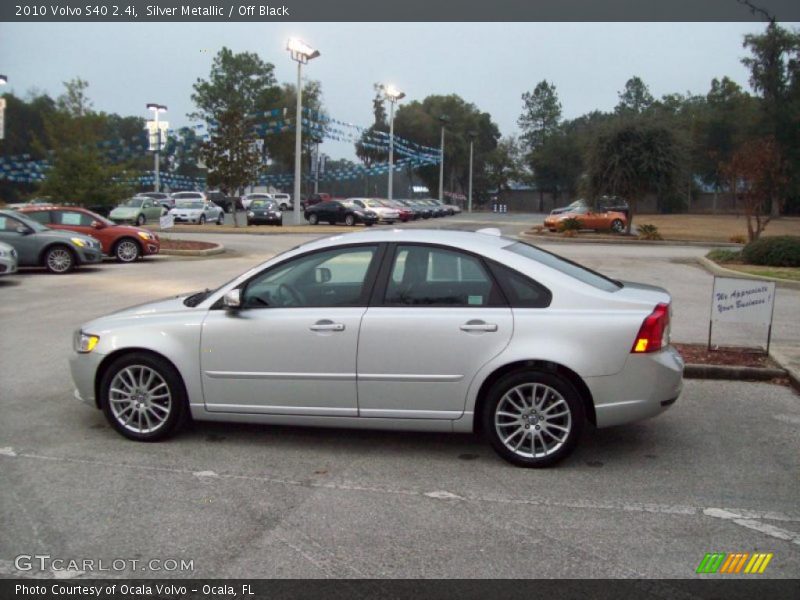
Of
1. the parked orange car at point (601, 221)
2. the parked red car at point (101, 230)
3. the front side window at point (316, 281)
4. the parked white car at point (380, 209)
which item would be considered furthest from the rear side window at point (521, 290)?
the parked white car at point (380, 209)

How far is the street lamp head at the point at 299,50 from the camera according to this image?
1502 inches

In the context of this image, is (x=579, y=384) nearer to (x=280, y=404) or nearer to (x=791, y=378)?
(x=280, y=404)

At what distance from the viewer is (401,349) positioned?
5305 mm

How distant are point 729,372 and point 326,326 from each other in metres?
4.56

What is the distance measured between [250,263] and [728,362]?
1411 centimetres

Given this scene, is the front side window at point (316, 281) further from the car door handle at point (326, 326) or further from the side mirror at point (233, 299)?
the car door handle at point (326, 326)

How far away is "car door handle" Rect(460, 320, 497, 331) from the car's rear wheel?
46.2ft

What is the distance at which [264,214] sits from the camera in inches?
1607

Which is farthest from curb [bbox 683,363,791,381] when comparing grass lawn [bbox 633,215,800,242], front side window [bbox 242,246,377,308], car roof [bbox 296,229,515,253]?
grass lawn [bbox 633,215,800,242]

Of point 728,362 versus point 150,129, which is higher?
point 150,129

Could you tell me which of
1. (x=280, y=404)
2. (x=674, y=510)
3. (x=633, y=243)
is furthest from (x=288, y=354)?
(x=633, y=243)

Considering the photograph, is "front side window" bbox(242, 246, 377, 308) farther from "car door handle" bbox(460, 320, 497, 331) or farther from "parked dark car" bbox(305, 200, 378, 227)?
"parked dark car" bbox(305, 200, 378, 227)

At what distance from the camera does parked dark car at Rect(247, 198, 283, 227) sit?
134 feet

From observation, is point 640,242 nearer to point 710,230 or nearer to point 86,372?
point 710,230
